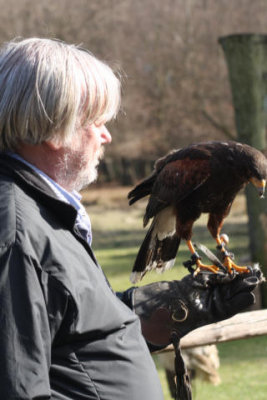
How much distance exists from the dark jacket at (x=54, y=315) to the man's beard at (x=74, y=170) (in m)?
0.09

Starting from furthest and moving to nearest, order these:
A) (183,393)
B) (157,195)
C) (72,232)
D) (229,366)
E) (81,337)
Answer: (229,366) < (157,195) < (183,393) < (72,232) < (81,337)

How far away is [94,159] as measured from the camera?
5.33 ft

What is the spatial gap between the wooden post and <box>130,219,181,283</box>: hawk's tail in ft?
12.7

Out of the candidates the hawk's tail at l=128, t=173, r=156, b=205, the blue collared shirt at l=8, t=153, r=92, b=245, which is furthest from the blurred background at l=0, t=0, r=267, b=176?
the blue collared shirt at l=8, t=153, r=92, b=245

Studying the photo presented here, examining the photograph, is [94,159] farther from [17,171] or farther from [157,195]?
[157,195]

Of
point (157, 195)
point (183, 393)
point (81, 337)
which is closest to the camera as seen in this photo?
point (81, 337)

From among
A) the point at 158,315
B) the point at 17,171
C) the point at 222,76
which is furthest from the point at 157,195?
the point at 222,76

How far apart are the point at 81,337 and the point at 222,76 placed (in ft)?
58.8

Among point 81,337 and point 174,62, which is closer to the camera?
point 81,337

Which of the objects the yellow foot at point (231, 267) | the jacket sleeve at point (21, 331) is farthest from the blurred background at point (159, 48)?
the jacket sleeve at point (21, 331)

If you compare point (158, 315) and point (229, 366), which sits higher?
point (158, 315)

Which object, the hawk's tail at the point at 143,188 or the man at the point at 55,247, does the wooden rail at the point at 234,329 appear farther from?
the man at the point at 55,247

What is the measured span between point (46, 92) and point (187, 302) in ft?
3.58

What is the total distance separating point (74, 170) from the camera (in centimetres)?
159
